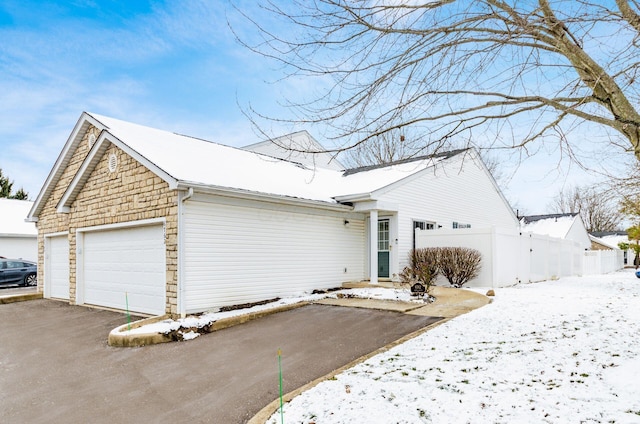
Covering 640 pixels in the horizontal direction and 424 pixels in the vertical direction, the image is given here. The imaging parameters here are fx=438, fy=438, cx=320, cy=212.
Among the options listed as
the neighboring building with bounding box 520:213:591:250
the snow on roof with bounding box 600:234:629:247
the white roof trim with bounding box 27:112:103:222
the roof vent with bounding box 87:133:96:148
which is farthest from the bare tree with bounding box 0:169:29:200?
the snow on roof with bounding box 600:234:629:247

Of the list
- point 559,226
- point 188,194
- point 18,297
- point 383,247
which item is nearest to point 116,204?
point 188,194

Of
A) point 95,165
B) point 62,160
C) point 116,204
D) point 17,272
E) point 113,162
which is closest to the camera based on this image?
point 116,204

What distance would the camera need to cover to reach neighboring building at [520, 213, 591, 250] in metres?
31.2

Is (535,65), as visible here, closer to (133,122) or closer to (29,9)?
(29,9)

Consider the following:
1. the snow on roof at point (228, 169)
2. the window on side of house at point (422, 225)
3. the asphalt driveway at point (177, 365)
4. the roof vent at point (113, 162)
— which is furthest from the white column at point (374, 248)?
the roof vent at point (113, 162)

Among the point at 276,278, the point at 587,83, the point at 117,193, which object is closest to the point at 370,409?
the point at 587,83

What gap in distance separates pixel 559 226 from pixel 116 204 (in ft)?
100

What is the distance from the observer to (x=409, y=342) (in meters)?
6.86

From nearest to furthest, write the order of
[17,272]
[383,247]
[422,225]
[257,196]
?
1. [257,196]
2. [383,247]
3. [422,225]
4. [17,272]

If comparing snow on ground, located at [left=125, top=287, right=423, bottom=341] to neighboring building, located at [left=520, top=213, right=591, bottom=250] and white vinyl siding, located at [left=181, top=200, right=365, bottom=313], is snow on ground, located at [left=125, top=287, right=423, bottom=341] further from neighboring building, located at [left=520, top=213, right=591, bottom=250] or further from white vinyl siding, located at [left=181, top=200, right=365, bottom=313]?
neighboring building, located at [left=520, top=213, right=591, bottom=250]

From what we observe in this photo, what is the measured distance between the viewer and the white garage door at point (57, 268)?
14.1 meters

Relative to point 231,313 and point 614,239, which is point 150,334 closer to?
point 231,313

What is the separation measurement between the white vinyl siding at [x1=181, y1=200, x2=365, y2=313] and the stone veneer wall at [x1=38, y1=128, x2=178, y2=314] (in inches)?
16.6

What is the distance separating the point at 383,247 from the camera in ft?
47.2
